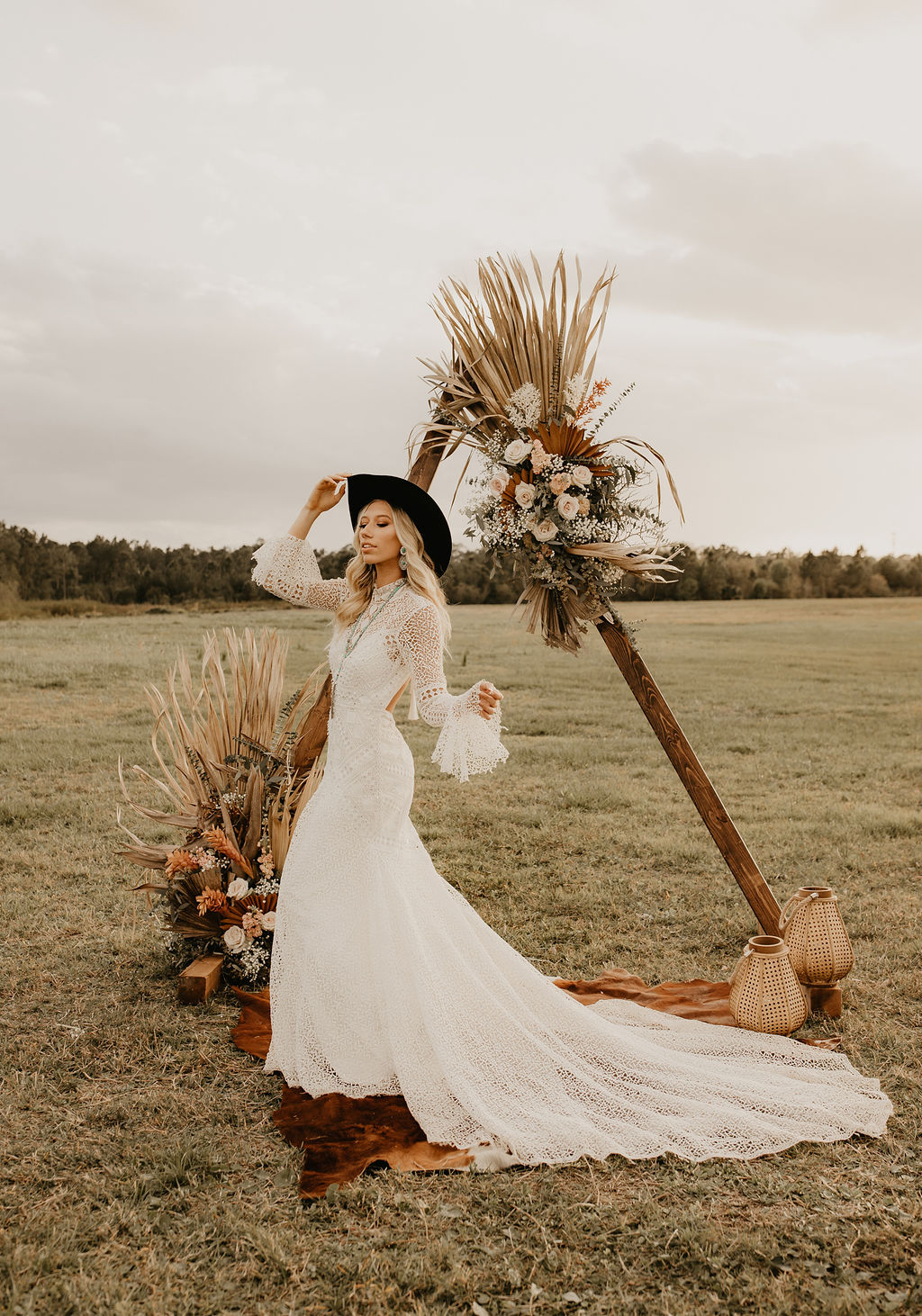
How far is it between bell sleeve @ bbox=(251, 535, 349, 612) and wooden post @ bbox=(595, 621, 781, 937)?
4.35 ft

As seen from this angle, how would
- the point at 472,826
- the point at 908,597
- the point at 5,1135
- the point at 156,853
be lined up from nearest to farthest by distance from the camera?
the point at 5,1135, the point at 156,853, the point at 472,826, the point at 908,597

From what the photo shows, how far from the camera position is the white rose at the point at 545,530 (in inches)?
177

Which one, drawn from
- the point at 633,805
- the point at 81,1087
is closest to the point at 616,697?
the point at 633,805

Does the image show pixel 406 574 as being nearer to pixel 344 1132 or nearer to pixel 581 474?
pixel 581 474

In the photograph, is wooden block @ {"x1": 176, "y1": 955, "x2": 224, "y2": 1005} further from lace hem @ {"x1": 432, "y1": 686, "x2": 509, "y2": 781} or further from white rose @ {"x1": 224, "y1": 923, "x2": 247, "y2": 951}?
lace hem @ {"x1": 432, "y1": 686, "x2": 509, "y2": 781}

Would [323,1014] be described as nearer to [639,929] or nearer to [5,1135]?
[5,1135]

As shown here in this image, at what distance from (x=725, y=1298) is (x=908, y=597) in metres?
32.8

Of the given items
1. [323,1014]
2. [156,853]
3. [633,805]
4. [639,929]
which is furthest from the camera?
[633,805]

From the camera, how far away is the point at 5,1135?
3.48 meters

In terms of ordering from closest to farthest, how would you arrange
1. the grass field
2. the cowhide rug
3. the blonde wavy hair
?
the grass field, the cowhide rug, the blonde wavy hair

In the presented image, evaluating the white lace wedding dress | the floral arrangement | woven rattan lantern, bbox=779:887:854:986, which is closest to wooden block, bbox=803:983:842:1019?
woven rattan lantern, bbox=779:887:854:986

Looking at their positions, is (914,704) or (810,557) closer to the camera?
(914,704)

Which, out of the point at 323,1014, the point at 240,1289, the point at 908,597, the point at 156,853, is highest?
the point at 908,597

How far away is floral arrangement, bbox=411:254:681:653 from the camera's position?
4531mm
